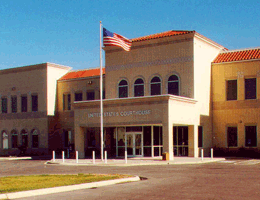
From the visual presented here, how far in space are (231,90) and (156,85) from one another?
6.51m

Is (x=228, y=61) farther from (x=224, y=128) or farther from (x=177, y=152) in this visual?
(x=177, y=152)

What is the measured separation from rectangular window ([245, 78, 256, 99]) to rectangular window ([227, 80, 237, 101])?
97 centimetres

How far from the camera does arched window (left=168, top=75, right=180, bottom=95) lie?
3634 cm

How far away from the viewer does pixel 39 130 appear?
149 feet

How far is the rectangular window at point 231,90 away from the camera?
36812mm

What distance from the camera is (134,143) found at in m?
36.2

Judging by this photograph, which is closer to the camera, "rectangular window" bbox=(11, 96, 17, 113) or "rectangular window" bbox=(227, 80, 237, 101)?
"rectangular window" bbox=(227, 80, 237, 101)

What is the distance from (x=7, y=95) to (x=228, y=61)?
25228 mm

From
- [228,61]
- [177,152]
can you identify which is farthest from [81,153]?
[228,61]

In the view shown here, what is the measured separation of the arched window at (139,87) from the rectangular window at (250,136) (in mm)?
9553

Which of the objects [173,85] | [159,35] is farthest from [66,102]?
[173,85]

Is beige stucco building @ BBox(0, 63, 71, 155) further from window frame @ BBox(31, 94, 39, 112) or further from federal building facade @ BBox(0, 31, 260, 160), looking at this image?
federal building facade @ BBox(0, 31, 260, 160)

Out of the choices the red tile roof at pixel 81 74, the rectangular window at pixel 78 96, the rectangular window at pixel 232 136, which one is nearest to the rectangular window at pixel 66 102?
the rectangular window at pixel 78 96

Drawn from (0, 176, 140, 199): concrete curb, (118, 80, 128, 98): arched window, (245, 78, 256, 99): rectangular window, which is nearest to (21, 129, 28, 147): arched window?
(118, 80, 128, 98): arched window
